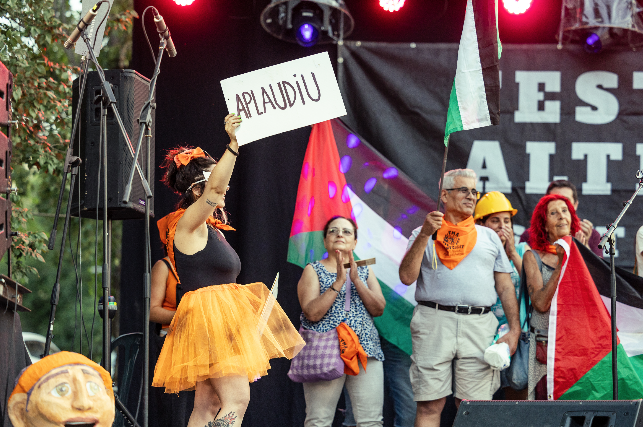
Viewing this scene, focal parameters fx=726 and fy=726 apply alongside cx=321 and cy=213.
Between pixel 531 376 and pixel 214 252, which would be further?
pixel 531 376

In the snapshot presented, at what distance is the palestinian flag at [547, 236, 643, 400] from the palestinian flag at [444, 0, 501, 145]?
98 centimetres

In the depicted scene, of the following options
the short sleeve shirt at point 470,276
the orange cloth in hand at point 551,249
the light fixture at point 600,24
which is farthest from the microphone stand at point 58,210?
the light fixture at point 600,24

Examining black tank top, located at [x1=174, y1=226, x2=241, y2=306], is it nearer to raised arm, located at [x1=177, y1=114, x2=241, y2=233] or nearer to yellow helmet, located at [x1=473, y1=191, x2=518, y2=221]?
raised arm, located at [x1=177, y1=114, x2=241, y2=233]

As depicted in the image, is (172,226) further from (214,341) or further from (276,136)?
(276,136)

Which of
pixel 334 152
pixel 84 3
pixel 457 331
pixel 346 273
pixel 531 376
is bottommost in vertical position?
pixel 531 376

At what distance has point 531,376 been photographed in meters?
4.45

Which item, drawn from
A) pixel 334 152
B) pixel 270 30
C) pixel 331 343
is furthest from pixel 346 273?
pixel 270 30

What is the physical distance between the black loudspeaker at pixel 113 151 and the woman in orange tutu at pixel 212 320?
1.82 ft

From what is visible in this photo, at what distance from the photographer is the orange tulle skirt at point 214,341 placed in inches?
126

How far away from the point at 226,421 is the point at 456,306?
1.82 m

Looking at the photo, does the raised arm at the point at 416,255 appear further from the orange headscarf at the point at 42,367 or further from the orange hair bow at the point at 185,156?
the orange headscarf at the point at 42,367

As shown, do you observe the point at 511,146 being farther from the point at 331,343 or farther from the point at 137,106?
the point at 137,106

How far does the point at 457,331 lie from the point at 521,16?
278 centimetres

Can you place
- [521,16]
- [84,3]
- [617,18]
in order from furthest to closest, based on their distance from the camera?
[521,16], [617,18], [84,3]
